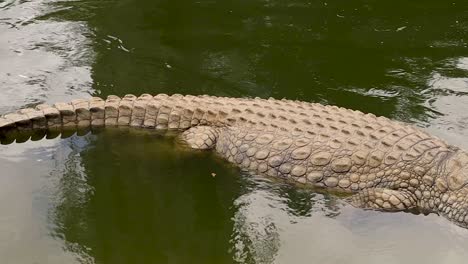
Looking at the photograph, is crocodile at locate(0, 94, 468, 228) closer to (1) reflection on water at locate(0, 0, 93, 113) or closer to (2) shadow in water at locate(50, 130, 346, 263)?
(2) shadow in water at locate(50, 130, 346, 263)

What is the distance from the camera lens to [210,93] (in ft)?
24.4

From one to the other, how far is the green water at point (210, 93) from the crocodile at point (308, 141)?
14 cm

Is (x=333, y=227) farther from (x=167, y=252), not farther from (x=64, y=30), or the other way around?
(x=64, y=30)

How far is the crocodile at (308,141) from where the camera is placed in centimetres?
539

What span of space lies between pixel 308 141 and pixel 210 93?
83.2 inches

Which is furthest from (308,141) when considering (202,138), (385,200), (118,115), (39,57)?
(39,57)

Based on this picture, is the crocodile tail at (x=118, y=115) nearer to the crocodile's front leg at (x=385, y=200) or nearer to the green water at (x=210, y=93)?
the green water at (x=210, y=93)

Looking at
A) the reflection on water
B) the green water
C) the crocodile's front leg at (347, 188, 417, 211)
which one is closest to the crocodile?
the crocodile's front leg at (347, 188, 417, 211)

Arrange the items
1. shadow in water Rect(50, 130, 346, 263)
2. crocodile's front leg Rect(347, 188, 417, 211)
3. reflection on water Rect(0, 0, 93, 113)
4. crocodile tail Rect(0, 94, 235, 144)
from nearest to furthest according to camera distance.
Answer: shadow in water Rect(50, 130, 346, 263) < crocodile's front leg Rect(347, 188, 417, 211) < crocodile tail Rect(0, 94, 235, 144) < reflection on water Rect(0, 0, 93, 113)

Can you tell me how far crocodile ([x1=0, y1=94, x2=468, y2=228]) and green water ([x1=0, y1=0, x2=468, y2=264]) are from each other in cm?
14

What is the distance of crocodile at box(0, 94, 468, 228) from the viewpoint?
5.39 metres

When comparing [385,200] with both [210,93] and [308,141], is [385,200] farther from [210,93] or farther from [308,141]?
[210,93]

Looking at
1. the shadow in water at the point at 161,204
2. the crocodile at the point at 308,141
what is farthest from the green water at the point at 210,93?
the crocodile at the point at 308,141

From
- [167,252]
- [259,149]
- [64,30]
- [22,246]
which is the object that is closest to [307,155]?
[259,149]
